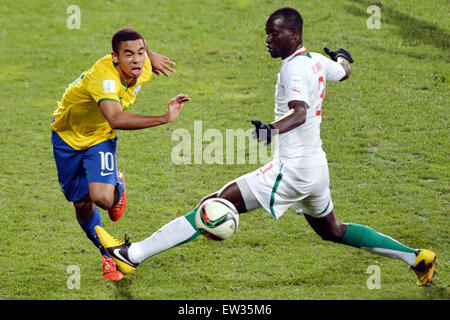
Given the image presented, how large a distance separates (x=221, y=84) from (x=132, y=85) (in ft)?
16.1

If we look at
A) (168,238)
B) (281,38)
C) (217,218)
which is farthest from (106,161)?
(281,38)

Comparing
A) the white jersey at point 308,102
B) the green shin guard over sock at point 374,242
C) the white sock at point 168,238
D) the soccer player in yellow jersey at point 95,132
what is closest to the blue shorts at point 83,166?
the soccer player in yellow jersey at point 95,132

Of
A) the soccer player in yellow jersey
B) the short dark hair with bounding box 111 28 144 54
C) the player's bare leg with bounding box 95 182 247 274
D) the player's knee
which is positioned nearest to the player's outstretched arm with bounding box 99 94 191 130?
the soccer player in yellow jersey

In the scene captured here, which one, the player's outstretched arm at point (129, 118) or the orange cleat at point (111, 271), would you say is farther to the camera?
the orange cleat at point (111, 271)

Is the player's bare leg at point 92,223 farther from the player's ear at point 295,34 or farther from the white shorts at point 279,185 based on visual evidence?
the player's ear at point 295,34

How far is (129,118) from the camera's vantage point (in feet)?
17.8

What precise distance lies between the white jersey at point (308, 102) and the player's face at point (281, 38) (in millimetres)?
61

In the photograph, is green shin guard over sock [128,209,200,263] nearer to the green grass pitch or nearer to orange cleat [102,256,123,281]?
the green grass pitch

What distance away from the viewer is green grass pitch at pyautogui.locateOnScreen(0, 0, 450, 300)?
605 cm

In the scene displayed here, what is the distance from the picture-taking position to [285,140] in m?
5.32

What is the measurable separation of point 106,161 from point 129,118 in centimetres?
68

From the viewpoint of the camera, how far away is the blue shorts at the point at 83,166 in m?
5.90

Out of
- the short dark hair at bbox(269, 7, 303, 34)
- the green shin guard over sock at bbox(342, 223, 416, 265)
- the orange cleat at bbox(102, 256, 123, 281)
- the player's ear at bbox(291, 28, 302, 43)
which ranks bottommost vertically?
the orange cleat at bbox(102, 256, 123, 281)
